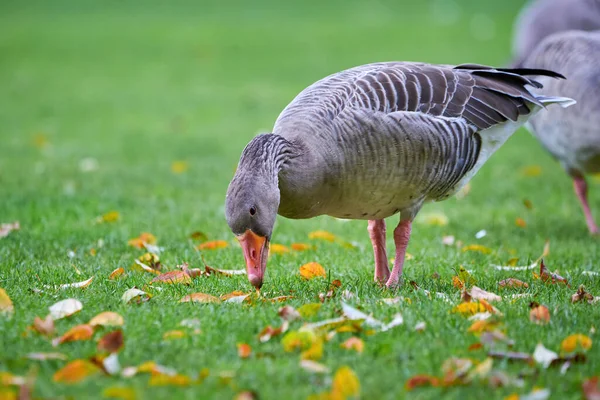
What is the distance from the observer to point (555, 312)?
4.21 metres

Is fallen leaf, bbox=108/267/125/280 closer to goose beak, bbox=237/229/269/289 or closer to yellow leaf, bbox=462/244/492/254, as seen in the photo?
goose beak, bbox=237/229/269/289

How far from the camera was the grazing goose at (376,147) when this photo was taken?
4266 mm

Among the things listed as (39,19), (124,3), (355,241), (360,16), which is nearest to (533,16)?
(355,241)

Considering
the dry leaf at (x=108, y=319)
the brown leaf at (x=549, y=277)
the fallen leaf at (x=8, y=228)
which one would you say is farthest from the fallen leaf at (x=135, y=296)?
the brown leaf at (x=549, y=277)

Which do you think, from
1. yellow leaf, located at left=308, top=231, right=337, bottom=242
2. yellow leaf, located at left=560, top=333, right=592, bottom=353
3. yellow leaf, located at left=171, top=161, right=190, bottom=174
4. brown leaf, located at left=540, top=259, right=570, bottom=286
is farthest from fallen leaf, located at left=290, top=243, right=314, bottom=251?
yellow leaf, located at left=171, top=161, right=190, bottom=174

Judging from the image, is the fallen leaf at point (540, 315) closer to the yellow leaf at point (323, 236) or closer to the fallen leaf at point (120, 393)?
the fallen leaf at point (120, 393)

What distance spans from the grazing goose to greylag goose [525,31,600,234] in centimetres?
150

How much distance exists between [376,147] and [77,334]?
2013mm

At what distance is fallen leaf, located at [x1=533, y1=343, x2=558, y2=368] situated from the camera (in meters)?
3.49

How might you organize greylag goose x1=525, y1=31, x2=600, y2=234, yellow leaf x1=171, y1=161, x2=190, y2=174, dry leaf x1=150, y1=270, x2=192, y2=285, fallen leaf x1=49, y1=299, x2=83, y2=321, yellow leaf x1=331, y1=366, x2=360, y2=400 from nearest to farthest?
yellow leaf x1=331, y1=366, x2=360, y2=400 → fallen leaf x1=49, y1=299, x2=83, y2=321 → dry leaf x1=150, y1=270, x2=192, y2=285 → greylag goose x1=525, y1=31, x2=600, y2=234 → yellow leaf x1=171, y1=161, x2=190, y2=174

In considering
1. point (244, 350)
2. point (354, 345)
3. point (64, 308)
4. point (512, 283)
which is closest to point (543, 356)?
point (354, 345)

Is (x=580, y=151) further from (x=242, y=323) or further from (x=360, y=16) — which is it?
(x=360, y=16)

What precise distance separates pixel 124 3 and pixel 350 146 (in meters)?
24.7

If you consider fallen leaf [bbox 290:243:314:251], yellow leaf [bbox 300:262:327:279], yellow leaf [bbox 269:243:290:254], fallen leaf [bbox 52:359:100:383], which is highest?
fallen leaf [bbox 52:359:100:383]
